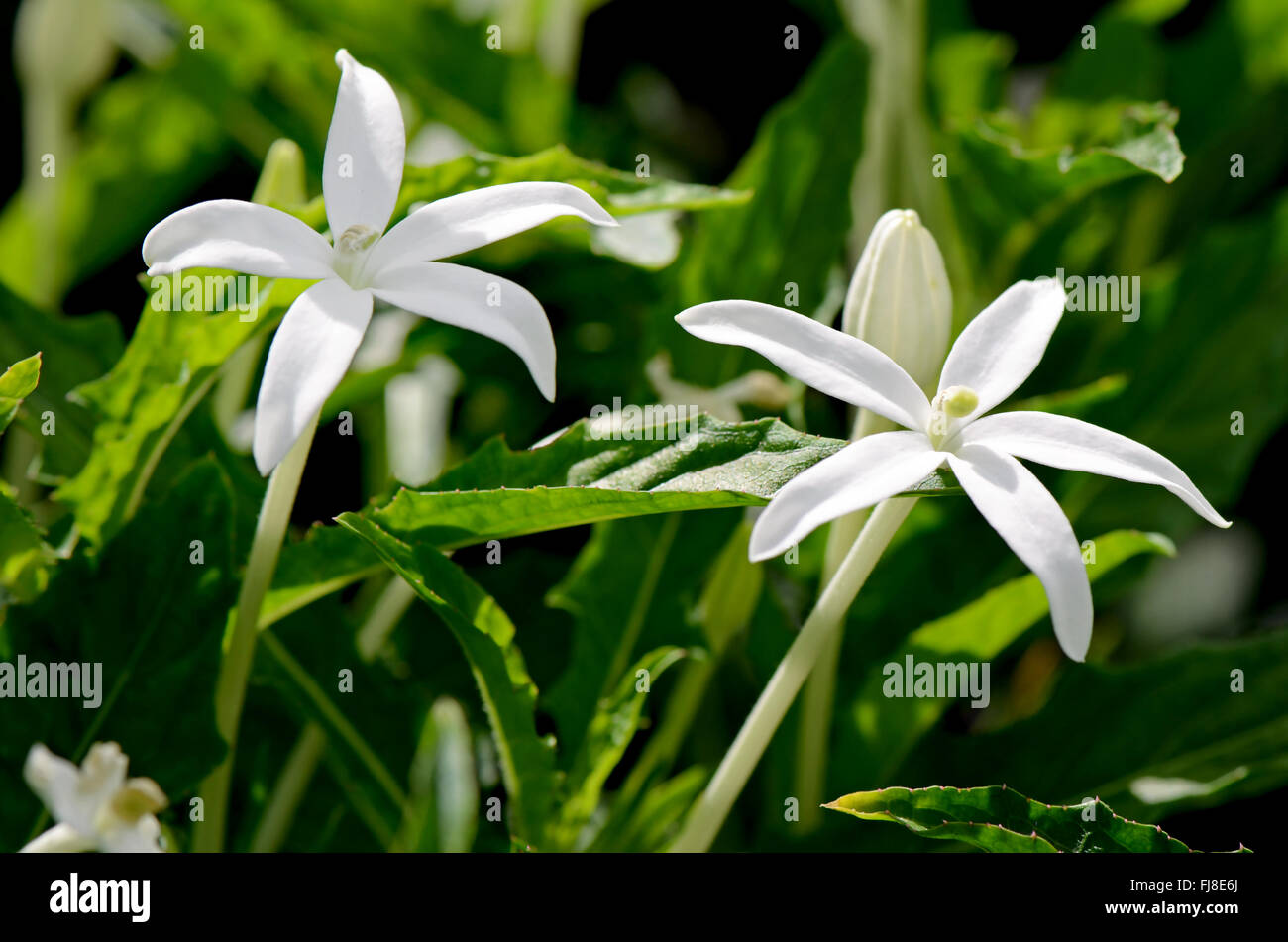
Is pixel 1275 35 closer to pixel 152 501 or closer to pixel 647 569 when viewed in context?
pixel 647 569

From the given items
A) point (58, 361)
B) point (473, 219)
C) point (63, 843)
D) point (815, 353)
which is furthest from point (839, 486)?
point (58, 361)

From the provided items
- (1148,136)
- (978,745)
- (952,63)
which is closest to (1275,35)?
(952,63)

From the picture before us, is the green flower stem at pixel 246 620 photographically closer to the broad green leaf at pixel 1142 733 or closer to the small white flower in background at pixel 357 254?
the small white flower in background at pixel 357 254

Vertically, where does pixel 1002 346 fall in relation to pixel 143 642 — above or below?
above

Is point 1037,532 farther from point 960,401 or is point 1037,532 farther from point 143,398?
point 143,398

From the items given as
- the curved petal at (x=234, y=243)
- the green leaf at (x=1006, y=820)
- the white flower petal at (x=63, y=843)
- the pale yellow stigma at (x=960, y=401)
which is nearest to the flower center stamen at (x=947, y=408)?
the pale yellow stigma at (x=960, y=401)
